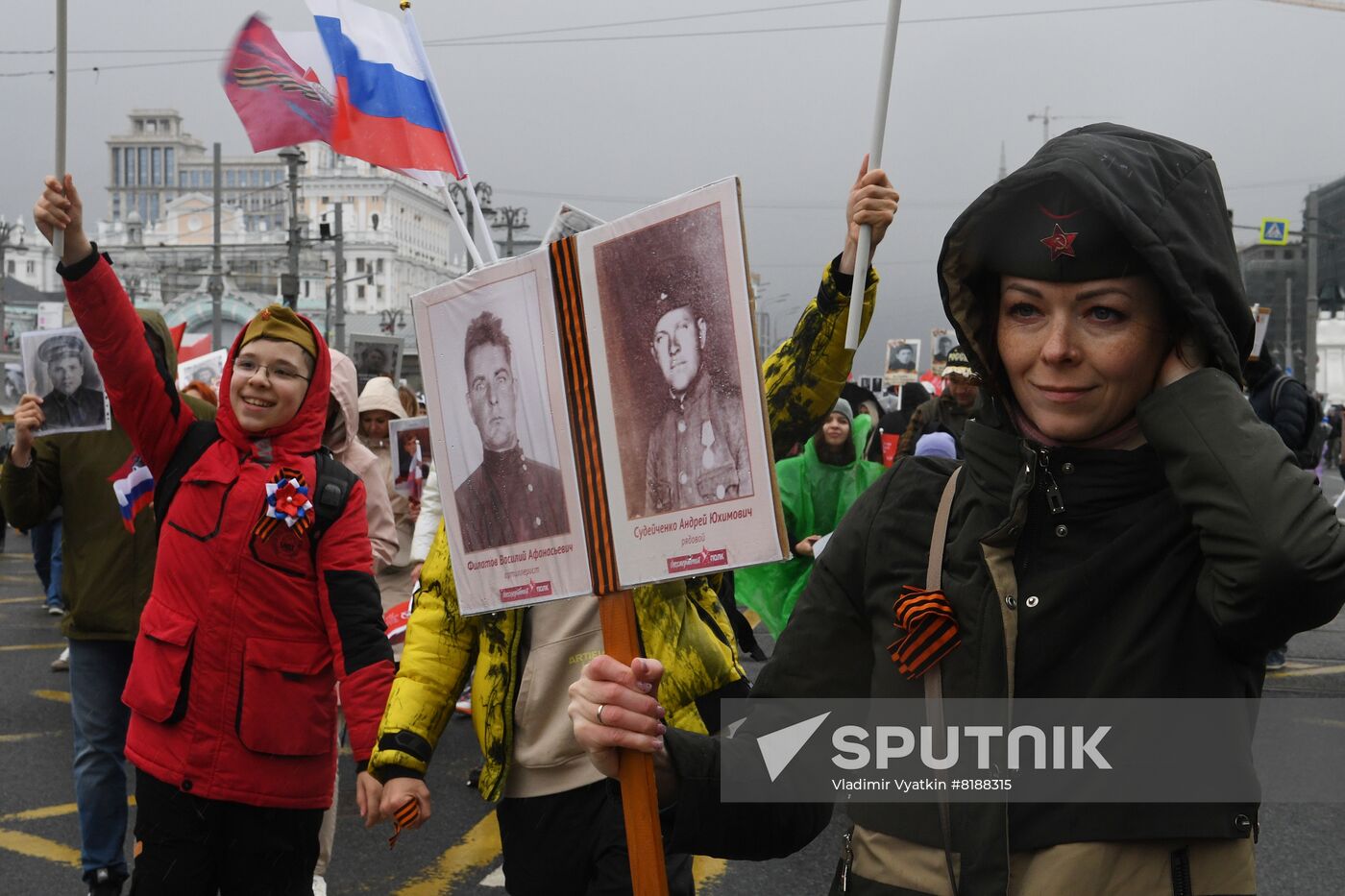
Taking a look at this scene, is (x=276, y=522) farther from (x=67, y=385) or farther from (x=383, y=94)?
(x=67, y=385)

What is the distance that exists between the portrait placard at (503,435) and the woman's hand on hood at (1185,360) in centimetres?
83

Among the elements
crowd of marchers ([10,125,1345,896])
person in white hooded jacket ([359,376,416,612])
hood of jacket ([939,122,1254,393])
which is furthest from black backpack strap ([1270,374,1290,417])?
hood of jacket ([939,122,1254,393])

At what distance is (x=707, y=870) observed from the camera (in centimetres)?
513

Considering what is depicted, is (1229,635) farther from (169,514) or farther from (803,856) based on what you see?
(803,856)

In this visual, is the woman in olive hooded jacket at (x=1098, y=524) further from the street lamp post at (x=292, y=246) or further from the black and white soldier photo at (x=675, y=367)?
the street lamp post at (x=292, y=246)

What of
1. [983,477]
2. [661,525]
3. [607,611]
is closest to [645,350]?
[661,525]

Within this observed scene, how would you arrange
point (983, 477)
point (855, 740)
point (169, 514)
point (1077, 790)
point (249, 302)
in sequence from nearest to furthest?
point (1077, 790) → point (983, 477) → point (855, 740) → point (169, 514) → point (249, 302)

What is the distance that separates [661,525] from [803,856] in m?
3.59

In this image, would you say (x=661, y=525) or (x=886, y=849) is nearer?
(x=886, y=849)

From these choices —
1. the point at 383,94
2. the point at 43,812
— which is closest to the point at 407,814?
the point at 383,94

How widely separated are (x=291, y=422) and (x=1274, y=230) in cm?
3074

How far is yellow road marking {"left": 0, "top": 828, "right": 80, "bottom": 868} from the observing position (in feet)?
16.8

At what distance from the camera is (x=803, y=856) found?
5.23 m

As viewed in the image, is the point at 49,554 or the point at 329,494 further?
the point at 49,554
